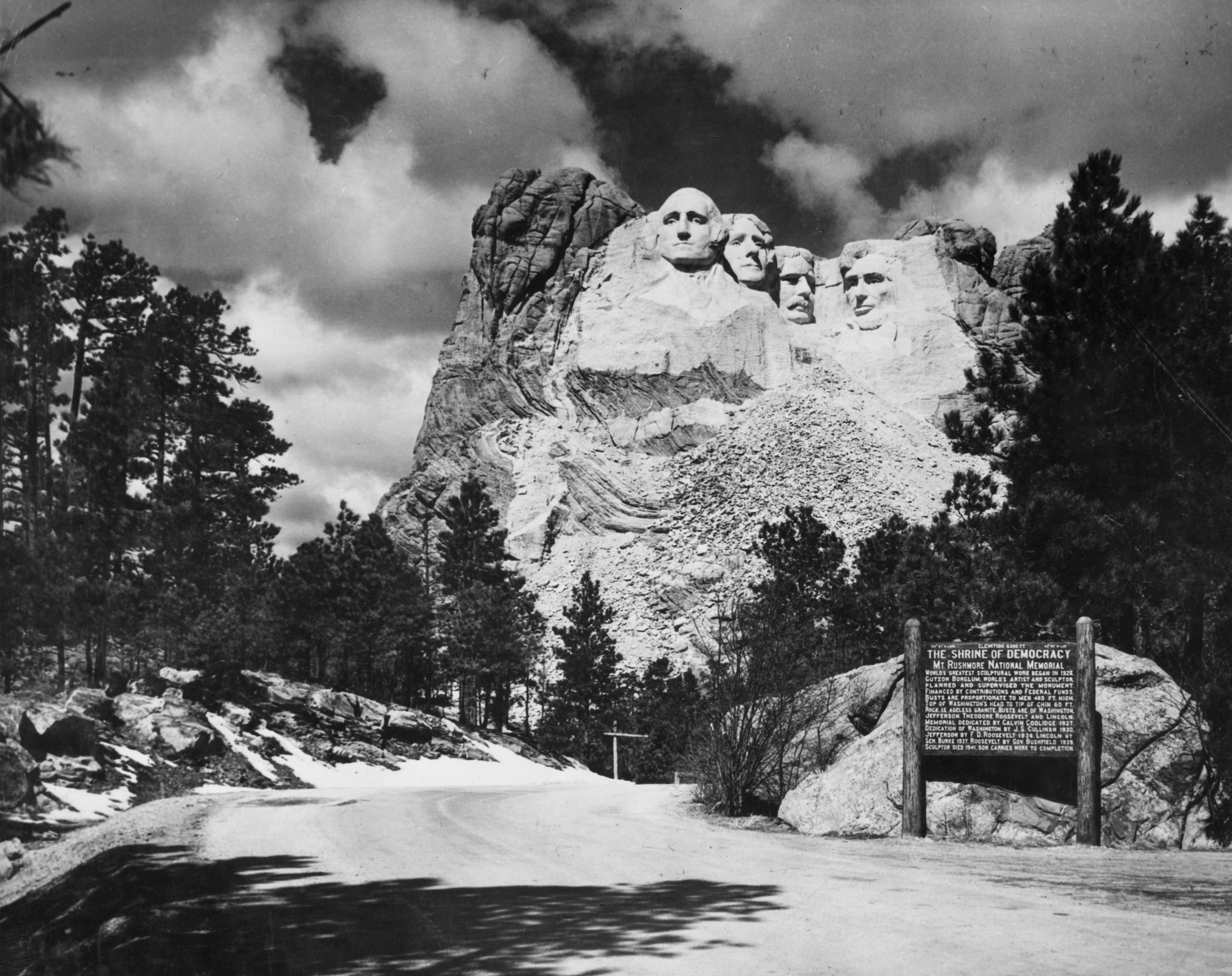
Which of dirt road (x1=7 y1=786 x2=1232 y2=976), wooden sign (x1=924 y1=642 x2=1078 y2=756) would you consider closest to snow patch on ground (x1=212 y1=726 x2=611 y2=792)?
dirt road (x1=7 y1=786 x2=1232 y2=976)

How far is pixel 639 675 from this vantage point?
231 ft

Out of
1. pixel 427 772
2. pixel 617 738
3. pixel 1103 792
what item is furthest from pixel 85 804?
pixel 617 738

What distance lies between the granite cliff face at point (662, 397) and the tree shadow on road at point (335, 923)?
6894cm

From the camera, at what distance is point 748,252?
108688 mm

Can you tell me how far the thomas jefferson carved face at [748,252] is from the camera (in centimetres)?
10812

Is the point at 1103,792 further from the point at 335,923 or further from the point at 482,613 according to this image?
Result: the point at 482,613

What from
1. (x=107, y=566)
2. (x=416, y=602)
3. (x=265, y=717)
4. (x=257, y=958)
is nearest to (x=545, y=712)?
(x=416, y=602)

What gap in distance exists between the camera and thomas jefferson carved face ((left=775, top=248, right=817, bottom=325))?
4345 inches

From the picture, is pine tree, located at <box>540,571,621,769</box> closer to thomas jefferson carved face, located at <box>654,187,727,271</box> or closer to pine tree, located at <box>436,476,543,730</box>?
pine tree, located at <box>436,476,543,730</box>

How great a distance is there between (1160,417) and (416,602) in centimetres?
3295

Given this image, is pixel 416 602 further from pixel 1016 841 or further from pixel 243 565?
pixel 1016 841

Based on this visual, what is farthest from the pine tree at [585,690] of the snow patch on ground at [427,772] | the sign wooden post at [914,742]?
the sign wooden post at [914,742]

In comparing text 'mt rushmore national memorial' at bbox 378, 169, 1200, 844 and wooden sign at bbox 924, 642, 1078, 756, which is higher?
text 'mt rushmore national memorial' at bbox 378, 169, 1200, 844

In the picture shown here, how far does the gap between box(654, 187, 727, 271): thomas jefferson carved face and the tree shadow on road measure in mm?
100945
